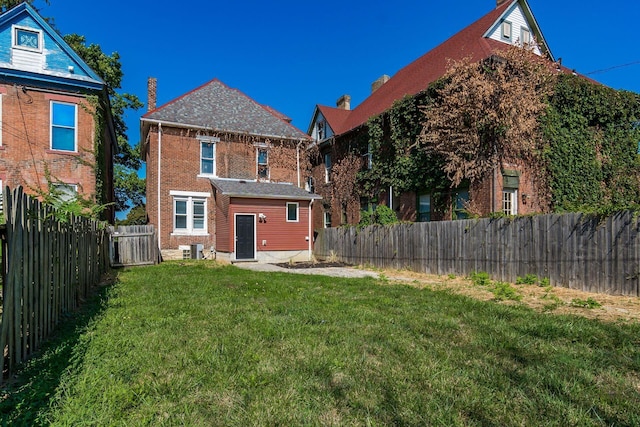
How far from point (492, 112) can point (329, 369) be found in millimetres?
12190

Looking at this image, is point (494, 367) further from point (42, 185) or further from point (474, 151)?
point (42, 185)

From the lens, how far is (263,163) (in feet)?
66.2

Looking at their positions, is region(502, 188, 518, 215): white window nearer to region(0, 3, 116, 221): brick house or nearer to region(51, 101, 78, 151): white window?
region(0, 3, 116, 221): brick house

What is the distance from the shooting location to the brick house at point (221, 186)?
57.2 ft

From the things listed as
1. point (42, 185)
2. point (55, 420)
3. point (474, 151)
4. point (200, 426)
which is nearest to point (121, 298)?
point (55, 420)

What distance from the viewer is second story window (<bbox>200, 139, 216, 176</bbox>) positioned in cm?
1863

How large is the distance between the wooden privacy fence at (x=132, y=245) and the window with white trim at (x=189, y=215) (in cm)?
308

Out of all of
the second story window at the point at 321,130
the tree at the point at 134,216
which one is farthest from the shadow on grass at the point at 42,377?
the tree at the point at 134,216

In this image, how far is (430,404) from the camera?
2676mm

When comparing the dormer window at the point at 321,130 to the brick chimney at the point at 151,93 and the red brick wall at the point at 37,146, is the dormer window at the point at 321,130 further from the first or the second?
the red brick wall at the point at 37,146

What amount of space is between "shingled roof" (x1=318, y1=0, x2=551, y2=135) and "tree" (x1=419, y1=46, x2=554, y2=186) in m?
0.92

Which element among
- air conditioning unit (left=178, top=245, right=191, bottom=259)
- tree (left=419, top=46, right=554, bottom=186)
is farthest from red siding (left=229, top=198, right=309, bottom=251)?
tree (left=419, top=46, right=554, bottom=186)

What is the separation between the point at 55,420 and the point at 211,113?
18613 mm

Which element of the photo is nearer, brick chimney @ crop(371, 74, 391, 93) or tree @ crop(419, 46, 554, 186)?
tree @ crop(419, 46, 554, 186)
